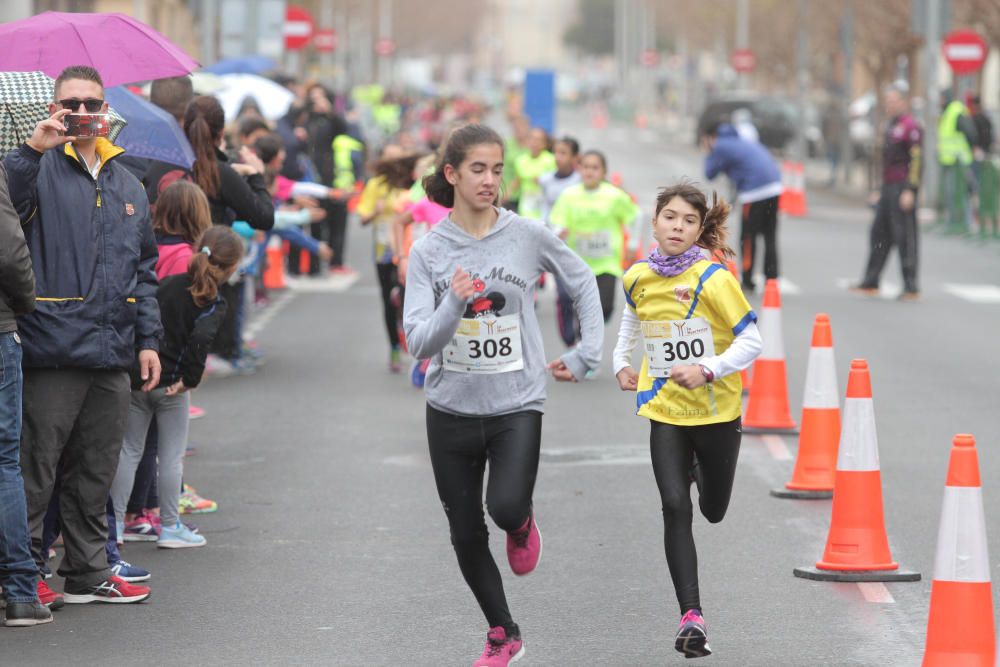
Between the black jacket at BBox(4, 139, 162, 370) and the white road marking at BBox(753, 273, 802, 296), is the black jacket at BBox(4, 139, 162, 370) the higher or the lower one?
the higher one

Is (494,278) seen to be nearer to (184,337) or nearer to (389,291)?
(184,337)

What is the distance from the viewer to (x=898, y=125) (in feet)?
66.2

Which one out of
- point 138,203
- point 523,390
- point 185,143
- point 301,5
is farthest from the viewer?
point 301,5

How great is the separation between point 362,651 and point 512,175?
1486 centimetres

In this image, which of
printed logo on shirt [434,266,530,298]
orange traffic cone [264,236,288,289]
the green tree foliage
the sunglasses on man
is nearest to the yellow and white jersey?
printed logo on shirt [434,266,530,298]

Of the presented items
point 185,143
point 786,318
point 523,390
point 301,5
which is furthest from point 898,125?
point 301,5

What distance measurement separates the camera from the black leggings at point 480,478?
245 inches

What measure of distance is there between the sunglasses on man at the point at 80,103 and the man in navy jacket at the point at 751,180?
43.1ft

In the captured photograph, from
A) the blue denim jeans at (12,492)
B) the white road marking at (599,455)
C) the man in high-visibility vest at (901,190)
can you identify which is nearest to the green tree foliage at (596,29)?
the man in high-visibility vest at (901,190)

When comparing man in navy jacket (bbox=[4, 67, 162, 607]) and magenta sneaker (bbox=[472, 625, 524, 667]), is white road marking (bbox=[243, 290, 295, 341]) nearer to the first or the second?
man in navy jacket (bbox=[4, 67, 162, 607])

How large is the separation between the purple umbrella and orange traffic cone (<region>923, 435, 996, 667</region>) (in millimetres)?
4491

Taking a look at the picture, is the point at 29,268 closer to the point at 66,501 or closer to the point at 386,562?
the point at 66,501

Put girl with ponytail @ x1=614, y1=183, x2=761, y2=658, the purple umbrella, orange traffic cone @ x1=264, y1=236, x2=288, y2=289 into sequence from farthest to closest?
orange traffic cone @ x1=264, y1=236, x2=288, y2=289 < the purple umbrella < girl with ponytail @ x1=614, y1=183, x2=761, y2=658

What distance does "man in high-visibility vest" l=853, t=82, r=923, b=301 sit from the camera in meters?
20.2
